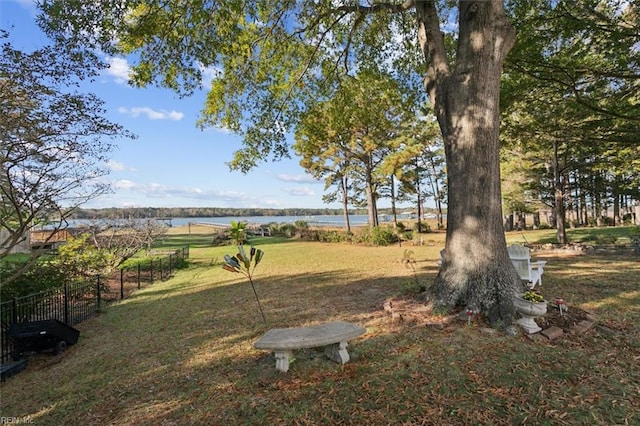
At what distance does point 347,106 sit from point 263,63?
2.77 m

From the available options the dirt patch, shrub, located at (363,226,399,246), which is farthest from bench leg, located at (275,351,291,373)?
shrub, located at (363,226,399,246)

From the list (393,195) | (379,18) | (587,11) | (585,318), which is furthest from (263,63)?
(393,195)

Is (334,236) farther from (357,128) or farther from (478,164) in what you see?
(478,164)

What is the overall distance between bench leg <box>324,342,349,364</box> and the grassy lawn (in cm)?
8

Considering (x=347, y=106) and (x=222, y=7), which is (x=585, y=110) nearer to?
(x=347, y=106)

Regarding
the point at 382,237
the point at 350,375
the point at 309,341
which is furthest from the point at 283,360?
the point at 382,237

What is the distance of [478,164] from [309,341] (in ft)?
11.8

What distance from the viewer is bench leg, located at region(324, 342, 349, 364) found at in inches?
148

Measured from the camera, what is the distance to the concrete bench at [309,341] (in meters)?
3.54

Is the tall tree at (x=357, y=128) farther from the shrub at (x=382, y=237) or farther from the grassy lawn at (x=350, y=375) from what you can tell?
the grassy lawn at (x=350, y=375)

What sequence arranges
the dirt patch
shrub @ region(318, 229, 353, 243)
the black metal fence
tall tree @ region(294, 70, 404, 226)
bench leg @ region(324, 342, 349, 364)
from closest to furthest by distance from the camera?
bench leg @ region(324, 342, 349, 364) → the dirt patch → the black metal fence → tall tree @ region(294, 70, 404, 226) → shrub @ region(318, 229, 353, 243)

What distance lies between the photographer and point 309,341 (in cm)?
358

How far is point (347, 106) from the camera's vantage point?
9.84 meters

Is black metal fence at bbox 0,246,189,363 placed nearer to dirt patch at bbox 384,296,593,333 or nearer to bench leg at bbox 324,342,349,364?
bench leg at bbox 324,342,349,364
